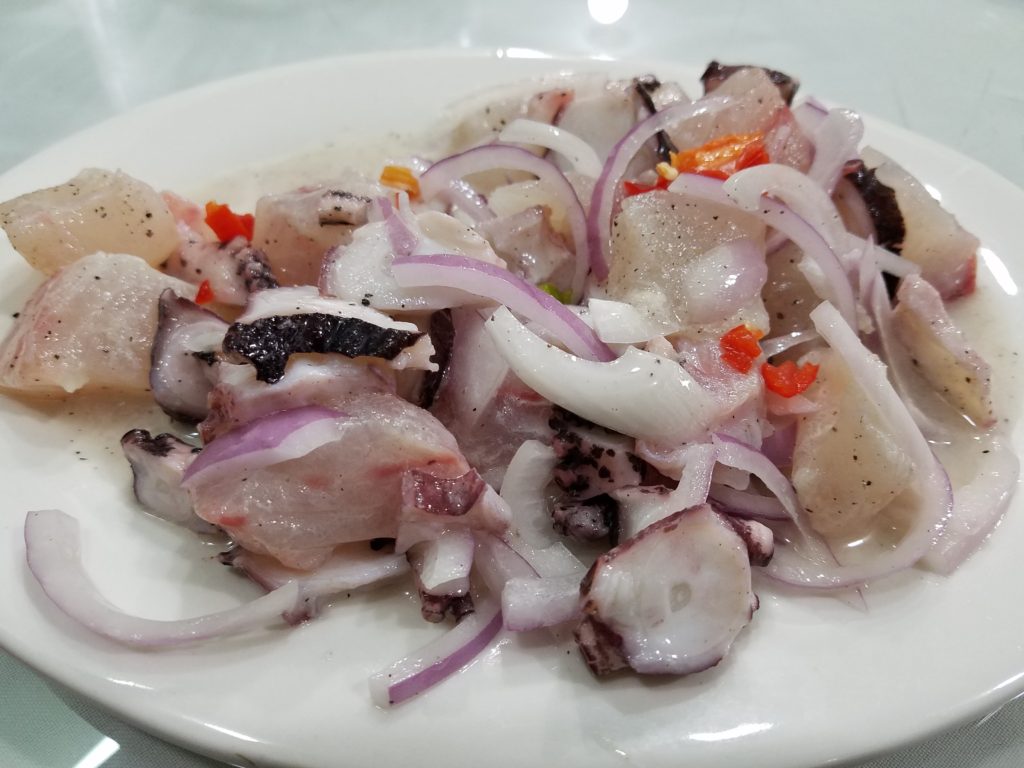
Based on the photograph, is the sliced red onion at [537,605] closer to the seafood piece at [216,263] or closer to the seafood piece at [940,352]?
the seafood piece at [216,263]

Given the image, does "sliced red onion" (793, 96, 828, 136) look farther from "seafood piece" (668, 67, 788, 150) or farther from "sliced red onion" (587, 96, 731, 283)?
"sliced red onion" (587, 96, 731, 283)

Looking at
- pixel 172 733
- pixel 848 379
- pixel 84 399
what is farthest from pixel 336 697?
pixel 848 379

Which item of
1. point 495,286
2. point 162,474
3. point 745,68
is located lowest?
point 162,474

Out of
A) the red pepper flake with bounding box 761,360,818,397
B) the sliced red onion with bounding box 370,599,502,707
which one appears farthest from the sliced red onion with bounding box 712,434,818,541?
the sliced red onion with bounding box 370,599,502,707

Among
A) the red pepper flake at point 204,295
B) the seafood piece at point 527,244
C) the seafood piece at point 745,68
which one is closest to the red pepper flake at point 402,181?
the seafood piece at point 527,244

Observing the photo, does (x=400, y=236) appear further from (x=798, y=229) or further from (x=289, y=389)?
(x=798, y=229)

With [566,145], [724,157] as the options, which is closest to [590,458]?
[724,157]

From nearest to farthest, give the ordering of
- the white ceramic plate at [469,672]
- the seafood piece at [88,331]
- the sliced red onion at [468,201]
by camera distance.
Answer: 1. the white ceramic plate at [469,672]
2. the seafood piece at [88,331]
3. the sliced red onion at [468,201]
